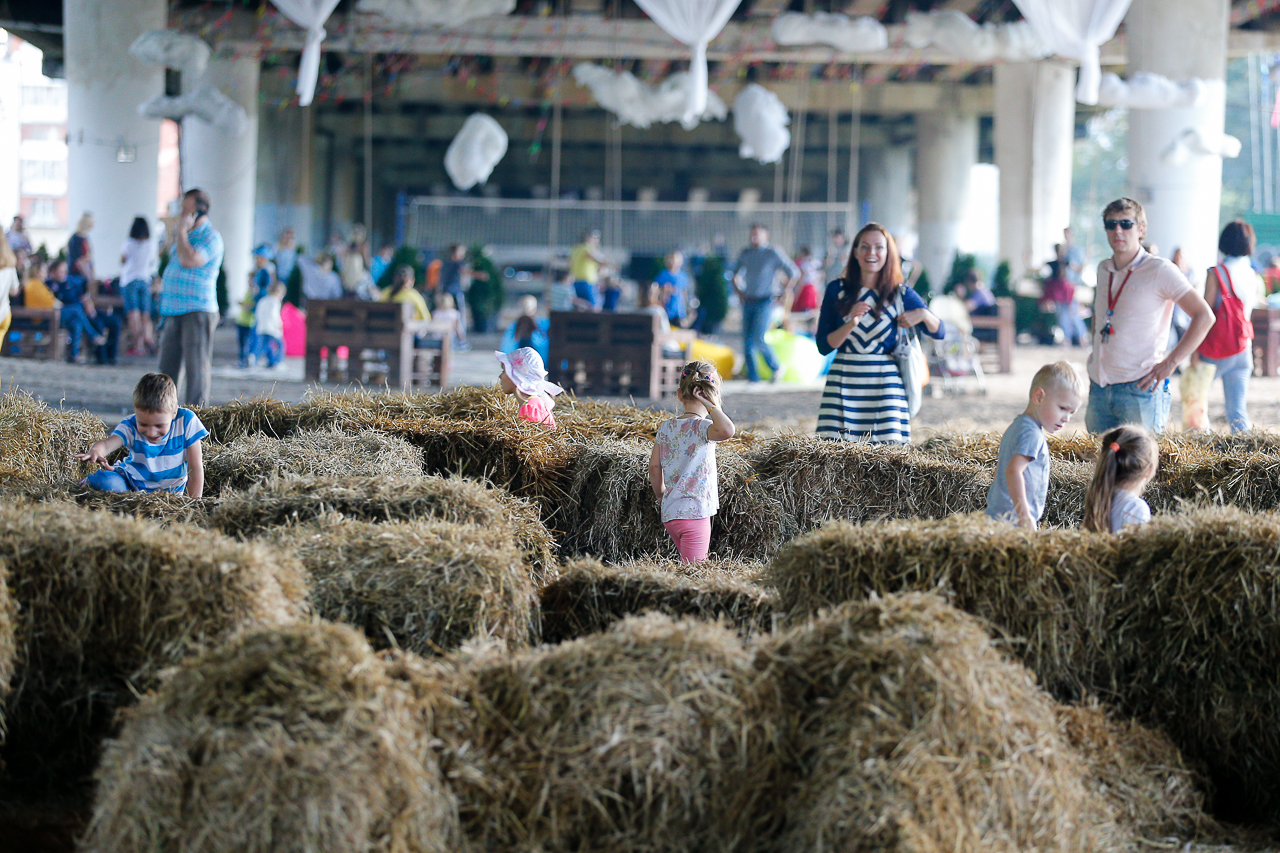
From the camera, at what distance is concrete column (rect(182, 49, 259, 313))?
76.1 feet

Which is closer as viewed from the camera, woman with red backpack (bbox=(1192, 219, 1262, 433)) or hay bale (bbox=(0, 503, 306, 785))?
hay bale (bbox=(0, 503, 306, 785))

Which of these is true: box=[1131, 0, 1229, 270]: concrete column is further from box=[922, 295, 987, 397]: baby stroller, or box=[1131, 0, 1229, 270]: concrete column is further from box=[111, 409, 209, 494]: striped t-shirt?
box=[111, 409, 209, 494]: striped t-shirt

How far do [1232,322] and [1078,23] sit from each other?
27.7 feet

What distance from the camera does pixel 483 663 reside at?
292cm

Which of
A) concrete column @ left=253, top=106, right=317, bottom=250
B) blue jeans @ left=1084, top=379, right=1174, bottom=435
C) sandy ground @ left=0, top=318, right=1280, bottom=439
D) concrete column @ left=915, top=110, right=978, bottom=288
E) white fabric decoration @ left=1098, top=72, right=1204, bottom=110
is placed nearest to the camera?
blue jeans @ left=1084, top=379, right=1174, bottom=435

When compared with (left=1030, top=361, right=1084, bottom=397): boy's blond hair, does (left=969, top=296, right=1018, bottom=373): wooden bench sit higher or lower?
higher

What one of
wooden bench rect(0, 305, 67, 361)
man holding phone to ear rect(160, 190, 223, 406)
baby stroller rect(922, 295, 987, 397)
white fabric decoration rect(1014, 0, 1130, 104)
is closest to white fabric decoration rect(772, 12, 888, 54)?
white fabric decoration rect(1014, 0, 1130, 104)

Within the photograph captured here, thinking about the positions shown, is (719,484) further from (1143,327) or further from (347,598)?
(347,598)

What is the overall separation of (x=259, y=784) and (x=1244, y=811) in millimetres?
2532

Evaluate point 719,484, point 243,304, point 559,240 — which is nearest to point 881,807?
point 719,484

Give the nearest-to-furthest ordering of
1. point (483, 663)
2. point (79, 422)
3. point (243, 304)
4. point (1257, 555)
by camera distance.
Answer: point (483, 663)
point (1257, 555)
point (79, 422)
point (243, 304)

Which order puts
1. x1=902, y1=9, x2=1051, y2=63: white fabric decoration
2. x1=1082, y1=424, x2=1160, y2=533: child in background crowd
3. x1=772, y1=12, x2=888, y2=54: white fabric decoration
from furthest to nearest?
x1=902, y1=9, x2=1051, y2=63: white fabric decoration, x1=772, y1=12, x2=888, y2=54: white fabric decoration, x1=1082, y1=424, x2=1160, y2=533: child in background crowd

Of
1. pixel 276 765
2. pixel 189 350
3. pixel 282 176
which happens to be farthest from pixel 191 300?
pixel 282 176

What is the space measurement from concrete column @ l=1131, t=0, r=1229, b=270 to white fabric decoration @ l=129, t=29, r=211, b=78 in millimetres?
13317
